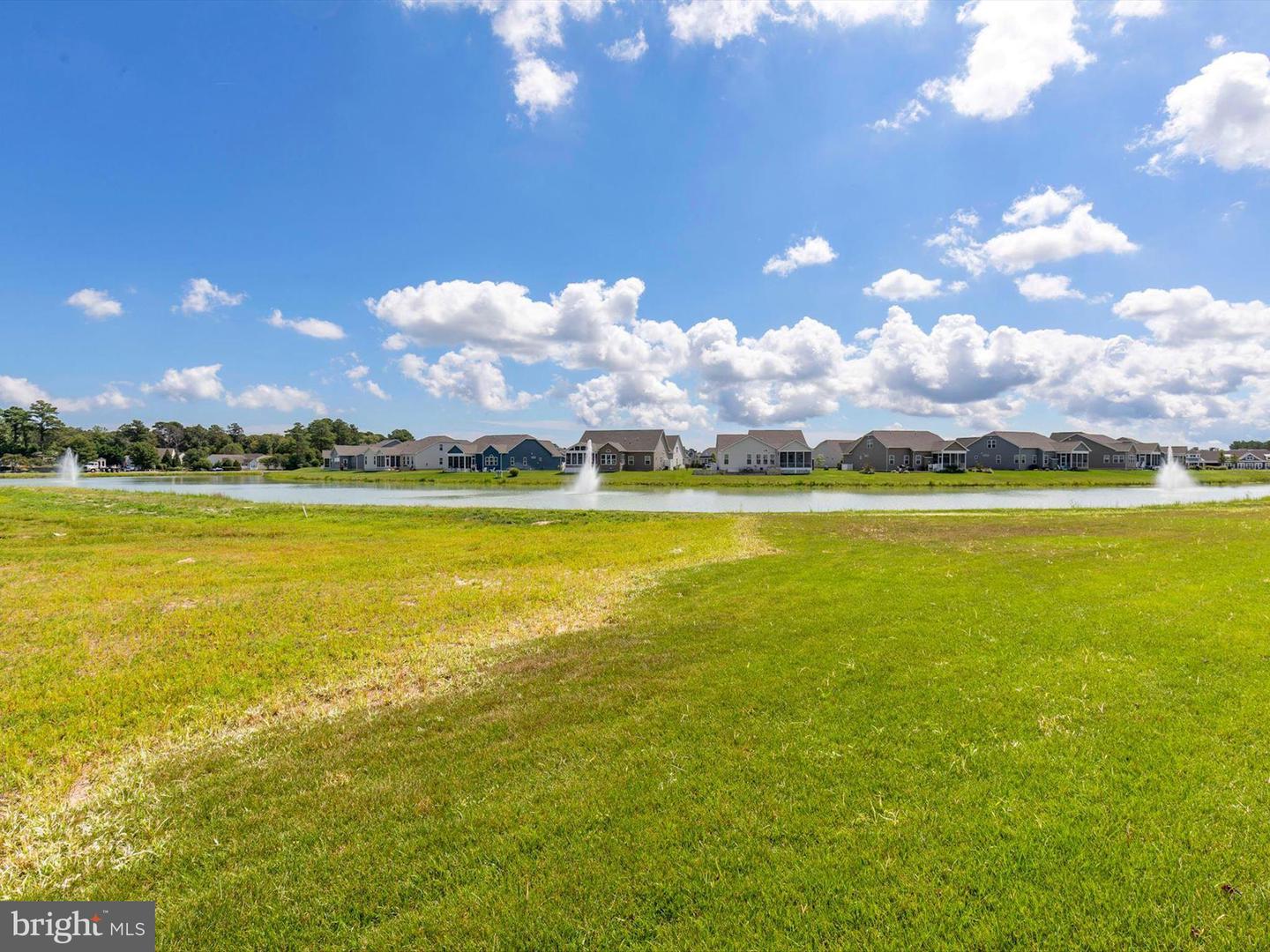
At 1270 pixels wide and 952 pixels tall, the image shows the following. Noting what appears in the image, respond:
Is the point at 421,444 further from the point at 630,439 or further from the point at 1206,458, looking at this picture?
the point at 1206,458

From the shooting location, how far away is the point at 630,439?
319ft

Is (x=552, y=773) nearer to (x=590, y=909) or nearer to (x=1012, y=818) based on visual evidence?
(x=590, y=909)

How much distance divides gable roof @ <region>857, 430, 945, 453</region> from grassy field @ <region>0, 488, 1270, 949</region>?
90555mm

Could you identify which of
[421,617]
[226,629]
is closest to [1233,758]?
[421,617]

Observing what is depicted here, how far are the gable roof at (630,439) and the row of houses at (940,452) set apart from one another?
1048 cm

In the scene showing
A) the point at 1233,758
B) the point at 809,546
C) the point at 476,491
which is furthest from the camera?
the point at 476,491

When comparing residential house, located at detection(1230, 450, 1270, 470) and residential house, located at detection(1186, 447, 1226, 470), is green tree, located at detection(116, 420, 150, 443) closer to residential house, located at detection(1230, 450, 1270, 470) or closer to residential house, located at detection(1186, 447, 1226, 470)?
residential house, located at detection(1186, 447, 1226, 470)

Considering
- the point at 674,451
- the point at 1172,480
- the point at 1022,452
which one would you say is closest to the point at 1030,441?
the point at 1022,452

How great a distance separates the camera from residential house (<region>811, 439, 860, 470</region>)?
4700 inches

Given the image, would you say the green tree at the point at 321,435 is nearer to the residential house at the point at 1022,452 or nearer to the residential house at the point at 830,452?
the residential house at the point at 830,452

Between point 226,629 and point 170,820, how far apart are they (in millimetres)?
6856

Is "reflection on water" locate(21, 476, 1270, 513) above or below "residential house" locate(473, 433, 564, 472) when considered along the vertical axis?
below

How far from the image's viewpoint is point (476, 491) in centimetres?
5888

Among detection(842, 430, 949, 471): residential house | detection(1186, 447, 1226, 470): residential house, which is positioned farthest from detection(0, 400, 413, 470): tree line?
detection(1186, 447, 1226, 470): residential house
